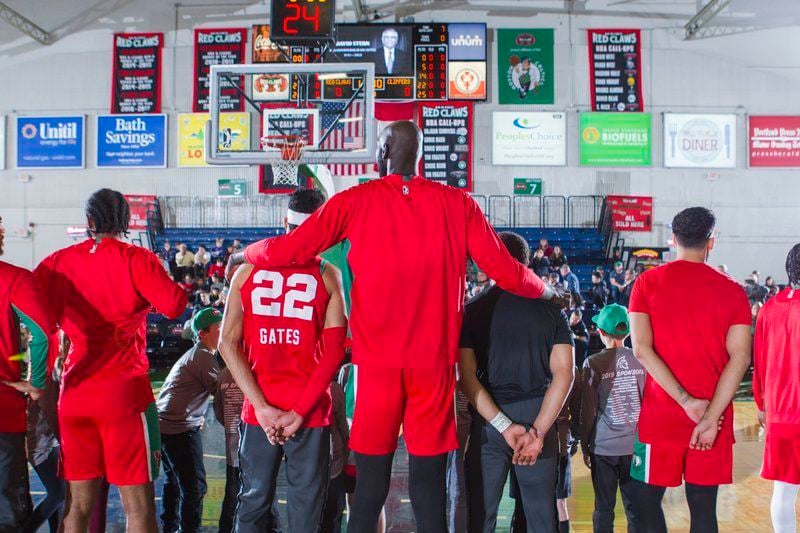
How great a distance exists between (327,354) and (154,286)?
2.80 feet

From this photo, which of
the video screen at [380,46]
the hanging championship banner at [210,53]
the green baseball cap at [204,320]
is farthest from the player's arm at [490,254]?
the hanging championship banner at [210,53]

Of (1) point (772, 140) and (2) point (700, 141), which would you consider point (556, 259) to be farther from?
(1) point (772, 140)

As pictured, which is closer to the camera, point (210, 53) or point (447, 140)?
point (447, 140)

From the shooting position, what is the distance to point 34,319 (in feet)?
9.45

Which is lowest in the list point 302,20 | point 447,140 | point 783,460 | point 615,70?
point 783,460

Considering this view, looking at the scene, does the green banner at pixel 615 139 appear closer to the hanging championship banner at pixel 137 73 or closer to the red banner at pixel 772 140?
the red banner at pixel 772 140

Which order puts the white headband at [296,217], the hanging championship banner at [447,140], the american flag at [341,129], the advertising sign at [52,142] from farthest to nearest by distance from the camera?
the advertising sign at [52,142]
the hanging championship banner at [447,140]
the american flag at [341,129]
the white headband at [296,217]

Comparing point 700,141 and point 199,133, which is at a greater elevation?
point 199,133

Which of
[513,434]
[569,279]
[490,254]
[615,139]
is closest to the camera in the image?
[490,254]

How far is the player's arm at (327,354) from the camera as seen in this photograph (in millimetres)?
2625

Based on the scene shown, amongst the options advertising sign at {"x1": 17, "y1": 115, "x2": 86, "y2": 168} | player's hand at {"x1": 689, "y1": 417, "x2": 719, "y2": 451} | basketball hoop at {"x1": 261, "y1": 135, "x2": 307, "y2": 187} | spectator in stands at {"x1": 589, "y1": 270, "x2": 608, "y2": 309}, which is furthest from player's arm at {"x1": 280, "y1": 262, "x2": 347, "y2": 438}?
advertising sign at {"x1": 17, "y1": 115, "x2": 86, "y2": 168}

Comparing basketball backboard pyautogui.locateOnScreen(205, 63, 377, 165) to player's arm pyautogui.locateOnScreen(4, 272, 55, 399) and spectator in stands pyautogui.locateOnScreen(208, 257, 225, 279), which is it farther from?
player's arm pyautogui.locateOnScreen(4, 272, 55, 399)

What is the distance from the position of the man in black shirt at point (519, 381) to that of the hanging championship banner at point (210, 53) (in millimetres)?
15967

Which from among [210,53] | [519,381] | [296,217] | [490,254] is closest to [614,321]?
[519,381]
